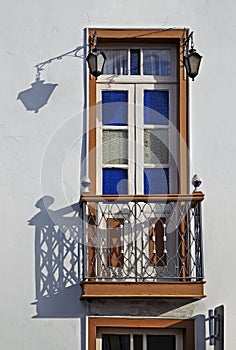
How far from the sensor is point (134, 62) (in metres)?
14.1

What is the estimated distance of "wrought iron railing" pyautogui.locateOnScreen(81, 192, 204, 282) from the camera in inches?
520

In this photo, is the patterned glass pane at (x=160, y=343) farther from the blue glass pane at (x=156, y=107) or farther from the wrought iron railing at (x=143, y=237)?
the blue glass pane at (x=156, y=107)

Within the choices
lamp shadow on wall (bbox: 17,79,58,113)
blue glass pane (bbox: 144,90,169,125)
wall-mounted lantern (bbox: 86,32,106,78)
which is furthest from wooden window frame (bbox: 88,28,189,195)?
lamp shadow on wall (bbox: 17,79,58,113)

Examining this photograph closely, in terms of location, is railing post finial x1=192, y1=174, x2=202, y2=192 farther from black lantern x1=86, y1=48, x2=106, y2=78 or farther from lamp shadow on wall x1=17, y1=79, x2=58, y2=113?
lamp shadow on wall x1=17, y1=79, x2=58, y2=113

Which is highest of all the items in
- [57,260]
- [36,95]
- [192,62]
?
[192,62]

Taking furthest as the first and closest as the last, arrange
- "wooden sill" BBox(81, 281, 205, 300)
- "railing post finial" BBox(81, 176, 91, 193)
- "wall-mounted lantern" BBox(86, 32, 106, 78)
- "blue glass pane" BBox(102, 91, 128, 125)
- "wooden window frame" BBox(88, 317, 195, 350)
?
"blue glass pane" BBox(102, 91, 128, 125)
"wall-mounted lantern" BBox(86, 32, 106, 78)
"railing post finial" BBox(81, 176, 91, 193)
"wooden window frame" BBox(88, 317, 195, 350)
"wooden sill" BBox(81, 281, 205, 300)

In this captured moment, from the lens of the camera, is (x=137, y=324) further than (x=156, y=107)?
No

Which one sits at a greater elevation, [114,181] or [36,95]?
[36,95]

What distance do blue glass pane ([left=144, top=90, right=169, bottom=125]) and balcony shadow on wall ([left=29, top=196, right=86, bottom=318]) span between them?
150 cm

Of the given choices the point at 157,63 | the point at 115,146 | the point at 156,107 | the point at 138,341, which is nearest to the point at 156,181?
the point at 115,146

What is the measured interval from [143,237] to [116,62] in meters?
2.30

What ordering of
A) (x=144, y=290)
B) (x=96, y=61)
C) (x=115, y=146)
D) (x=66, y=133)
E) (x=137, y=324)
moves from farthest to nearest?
(x=115, y=146), (x=66, y=133), (x=96, y=61), (x=137, y=324), (x=144, y=290)

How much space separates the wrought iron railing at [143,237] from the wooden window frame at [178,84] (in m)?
0.36

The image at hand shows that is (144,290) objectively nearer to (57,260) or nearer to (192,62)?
(57,260)
